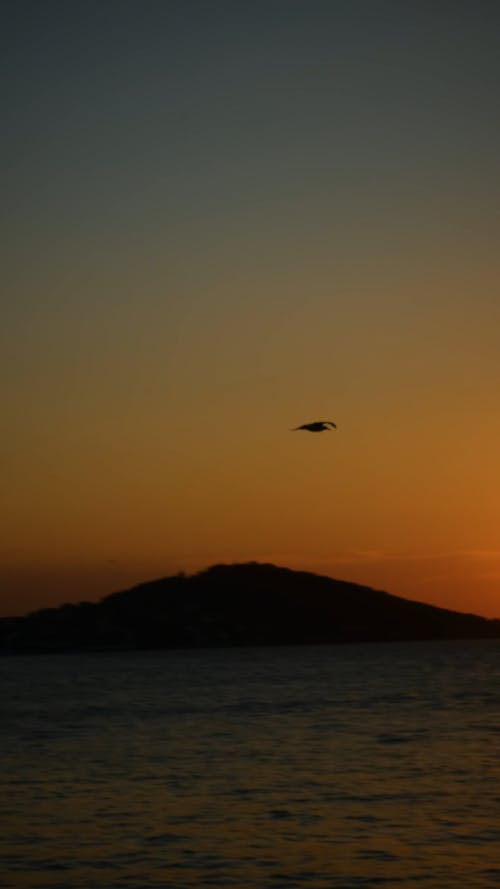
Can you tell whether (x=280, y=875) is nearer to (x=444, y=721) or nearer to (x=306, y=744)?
(x=306, y=744)

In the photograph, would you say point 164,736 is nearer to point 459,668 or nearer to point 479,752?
point 479,752

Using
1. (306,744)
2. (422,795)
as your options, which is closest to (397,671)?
(306,744)

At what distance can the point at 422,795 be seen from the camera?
3859cm

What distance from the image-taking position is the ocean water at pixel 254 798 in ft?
93.5

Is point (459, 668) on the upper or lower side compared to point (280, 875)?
upper

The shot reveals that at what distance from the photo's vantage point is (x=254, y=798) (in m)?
38.9

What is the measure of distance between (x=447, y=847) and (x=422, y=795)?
8006 mm

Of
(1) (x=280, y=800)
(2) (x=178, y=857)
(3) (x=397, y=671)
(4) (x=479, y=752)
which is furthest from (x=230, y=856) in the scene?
(3) (x=397, y=671)

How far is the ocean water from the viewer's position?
93.5 feet

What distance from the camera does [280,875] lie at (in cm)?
2792

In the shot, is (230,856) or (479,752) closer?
(230,856)

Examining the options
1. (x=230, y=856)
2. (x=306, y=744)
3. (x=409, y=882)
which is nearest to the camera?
(x=409, y=882)

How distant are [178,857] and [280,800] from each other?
335 inches

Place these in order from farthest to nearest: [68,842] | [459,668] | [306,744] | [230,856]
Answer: [459,668]
[306,744]
[68,842]
[230,856]
